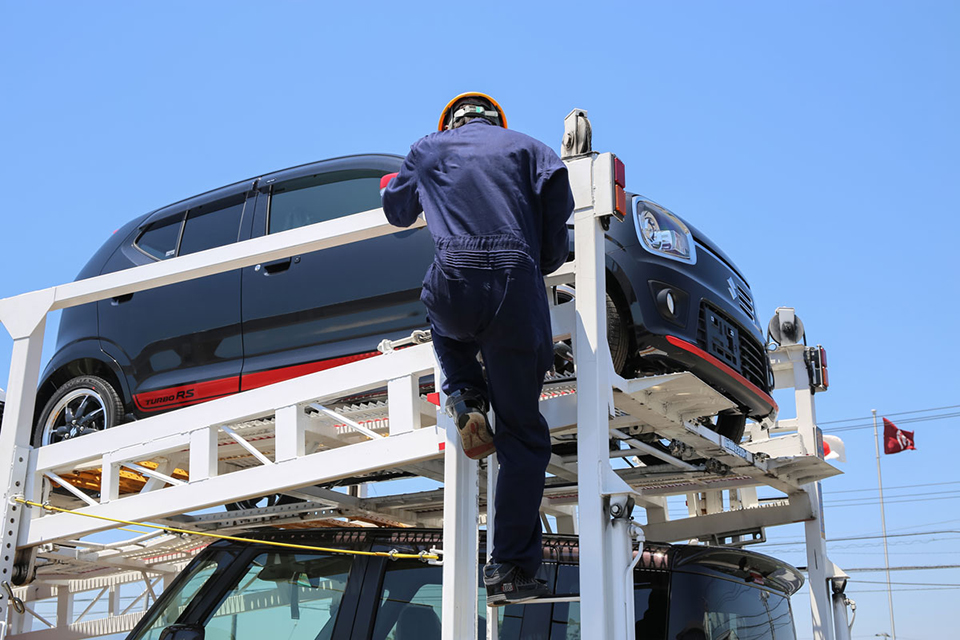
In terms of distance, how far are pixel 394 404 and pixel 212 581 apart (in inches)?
44.3

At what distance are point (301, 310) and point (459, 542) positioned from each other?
234 centimetres

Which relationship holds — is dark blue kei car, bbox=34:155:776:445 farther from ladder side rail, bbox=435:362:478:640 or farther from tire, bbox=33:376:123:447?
ladder side rail, bbox=435:362:478:640

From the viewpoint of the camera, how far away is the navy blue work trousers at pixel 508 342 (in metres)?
2.89

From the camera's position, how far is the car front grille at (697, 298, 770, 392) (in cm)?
444

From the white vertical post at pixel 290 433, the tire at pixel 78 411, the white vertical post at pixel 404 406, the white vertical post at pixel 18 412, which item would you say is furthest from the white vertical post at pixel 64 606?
the white vertical post at pixel 404 406

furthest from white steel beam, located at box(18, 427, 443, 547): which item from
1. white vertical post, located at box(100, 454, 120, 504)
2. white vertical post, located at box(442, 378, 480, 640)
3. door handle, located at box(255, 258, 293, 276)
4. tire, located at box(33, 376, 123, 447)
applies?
door handle, located at box(255, 258, 293, 276)

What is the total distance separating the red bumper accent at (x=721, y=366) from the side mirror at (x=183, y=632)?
7.14 feet

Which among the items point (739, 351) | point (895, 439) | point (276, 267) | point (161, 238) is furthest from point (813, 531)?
point (895, 439)

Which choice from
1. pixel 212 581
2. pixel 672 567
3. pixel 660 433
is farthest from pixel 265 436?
pixel 672 567

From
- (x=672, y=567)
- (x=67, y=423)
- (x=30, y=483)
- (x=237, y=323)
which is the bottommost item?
(x=672, y=567)

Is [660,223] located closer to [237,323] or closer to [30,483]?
[237,323]

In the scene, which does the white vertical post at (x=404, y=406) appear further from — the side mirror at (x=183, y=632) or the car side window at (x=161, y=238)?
the car side window at (x=161, y=238)

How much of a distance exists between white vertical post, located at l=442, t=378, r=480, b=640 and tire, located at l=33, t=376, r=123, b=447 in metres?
3.16

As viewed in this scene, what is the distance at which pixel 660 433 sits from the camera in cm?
448
